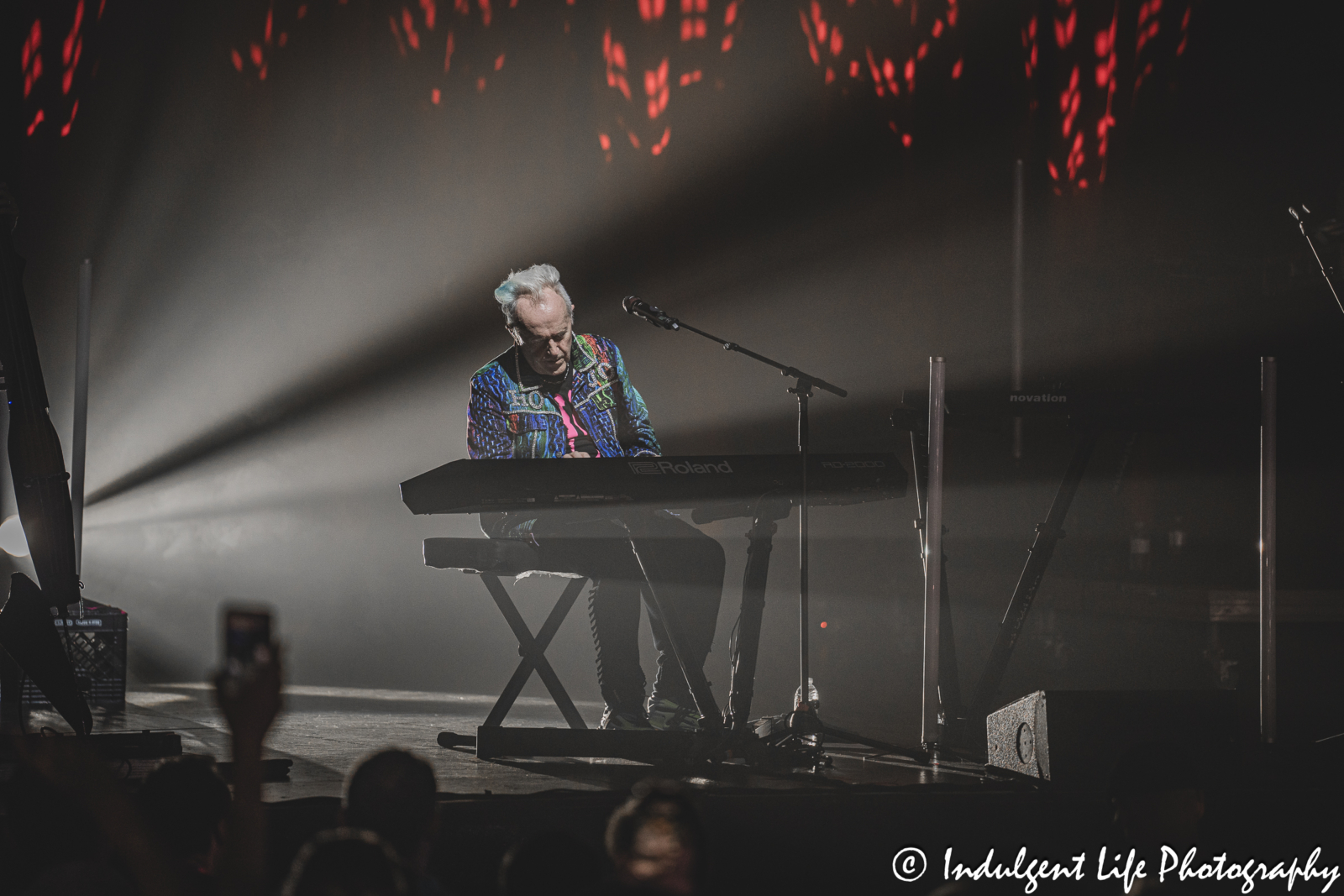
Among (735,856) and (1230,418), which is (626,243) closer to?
(1230,418)

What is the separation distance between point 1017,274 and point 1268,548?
2.50 m

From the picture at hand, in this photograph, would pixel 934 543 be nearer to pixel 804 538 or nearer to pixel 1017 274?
pixel 804 538

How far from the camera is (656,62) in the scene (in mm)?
5633

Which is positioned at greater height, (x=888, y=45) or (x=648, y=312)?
(x=888, y=45)

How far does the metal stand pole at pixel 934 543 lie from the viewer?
3051mm

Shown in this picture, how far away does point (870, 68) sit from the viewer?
575cm

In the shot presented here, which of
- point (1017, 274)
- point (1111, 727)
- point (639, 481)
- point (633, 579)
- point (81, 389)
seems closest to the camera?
point (1111, 727)

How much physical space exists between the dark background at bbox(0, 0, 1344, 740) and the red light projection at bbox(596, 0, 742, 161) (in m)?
0.03

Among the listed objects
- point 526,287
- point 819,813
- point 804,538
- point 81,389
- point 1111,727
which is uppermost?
point 526,287

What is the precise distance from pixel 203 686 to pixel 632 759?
10.8ft

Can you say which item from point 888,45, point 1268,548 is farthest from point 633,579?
point 888,45

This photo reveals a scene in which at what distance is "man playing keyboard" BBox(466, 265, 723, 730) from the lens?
126 inches

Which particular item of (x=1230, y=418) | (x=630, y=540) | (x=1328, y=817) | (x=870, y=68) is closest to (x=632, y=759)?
(x=630, y=540)

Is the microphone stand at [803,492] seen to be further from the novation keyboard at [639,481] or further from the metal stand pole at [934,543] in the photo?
the metal stand pole at [934,543]
